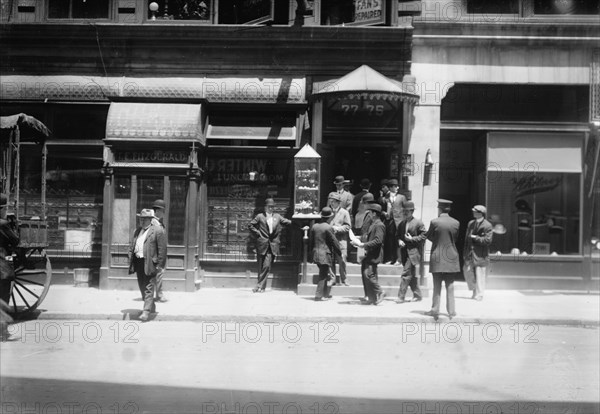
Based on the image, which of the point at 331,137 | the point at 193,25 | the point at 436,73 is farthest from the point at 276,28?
the point at 436,73

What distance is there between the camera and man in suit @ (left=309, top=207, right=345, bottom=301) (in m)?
13.6

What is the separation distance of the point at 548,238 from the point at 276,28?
9.04m

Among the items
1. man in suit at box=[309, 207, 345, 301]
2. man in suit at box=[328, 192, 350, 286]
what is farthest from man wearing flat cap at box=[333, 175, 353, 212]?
man in suit at box=[309, 207, 345, 301]

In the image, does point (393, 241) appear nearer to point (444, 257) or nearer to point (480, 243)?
point (480, 243)

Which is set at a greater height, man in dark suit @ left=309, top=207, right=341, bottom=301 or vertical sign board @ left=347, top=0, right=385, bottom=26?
vertical sign board @ left=347, top=0, right=385, bottom=26

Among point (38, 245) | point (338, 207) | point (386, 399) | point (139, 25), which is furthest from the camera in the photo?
point (139, 25)

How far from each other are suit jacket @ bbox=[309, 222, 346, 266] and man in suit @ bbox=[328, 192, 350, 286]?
79cm

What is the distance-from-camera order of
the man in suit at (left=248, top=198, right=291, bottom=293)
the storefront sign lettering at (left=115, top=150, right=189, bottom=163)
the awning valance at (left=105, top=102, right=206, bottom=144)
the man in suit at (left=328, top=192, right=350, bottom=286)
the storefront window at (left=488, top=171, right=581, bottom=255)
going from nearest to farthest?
the man in suit at (left=328, top=192, right=350, bottom=286) < the man in suit at (left=248, top=198, right=291, bottom=293) < the awning valance at (left=105, top=102, right=206, bottom=144) < the storefront sign lettering at (left=115, top=150, right=189, bottom=163) < the storefront window at (left=488, top=171, right=581, bottom=255)

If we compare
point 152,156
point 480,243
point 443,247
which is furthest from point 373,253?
point 152,156

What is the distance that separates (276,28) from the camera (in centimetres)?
1602

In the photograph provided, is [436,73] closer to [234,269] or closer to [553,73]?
[553,73]

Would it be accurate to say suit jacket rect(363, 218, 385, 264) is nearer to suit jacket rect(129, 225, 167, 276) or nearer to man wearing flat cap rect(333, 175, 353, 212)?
man wearing flat cap rect(333, 175, 353, 212)

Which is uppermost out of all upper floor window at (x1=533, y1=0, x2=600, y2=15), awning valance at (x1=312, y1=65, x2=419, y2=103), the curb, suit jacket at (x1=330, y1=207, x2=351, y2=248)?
upper floor window at (x1=533, y1=0, x2=600, y2=15)

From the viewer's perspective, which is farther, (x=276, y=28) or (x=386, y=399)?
(x=276, y=28)
